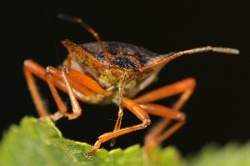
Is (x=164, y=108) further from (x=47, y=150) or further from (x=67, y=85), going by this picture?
(x=47, y=150)

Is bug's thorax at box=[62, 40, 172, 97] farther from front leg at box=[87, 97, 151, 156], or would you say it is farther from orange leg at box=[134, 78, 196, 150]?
orange leg at box=[134, 78, 196, 150]

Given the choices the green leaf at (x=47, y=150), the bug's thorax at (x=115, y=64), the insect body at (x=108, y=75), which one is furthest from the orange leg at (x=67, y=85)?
the green leaf at (x=47, y=150)

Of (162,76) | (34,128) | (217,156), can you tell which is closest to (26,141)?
(34,128)

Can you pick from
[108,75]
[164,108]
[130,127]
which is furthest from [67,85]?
[164,108]

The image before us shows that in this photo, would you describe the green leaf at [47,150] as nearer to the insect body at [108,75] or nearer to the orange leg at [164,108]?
the insect body at [108,75]

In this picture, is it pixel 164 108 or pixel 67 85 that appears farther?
pixel 164 108

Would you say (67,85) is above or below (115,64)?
below
